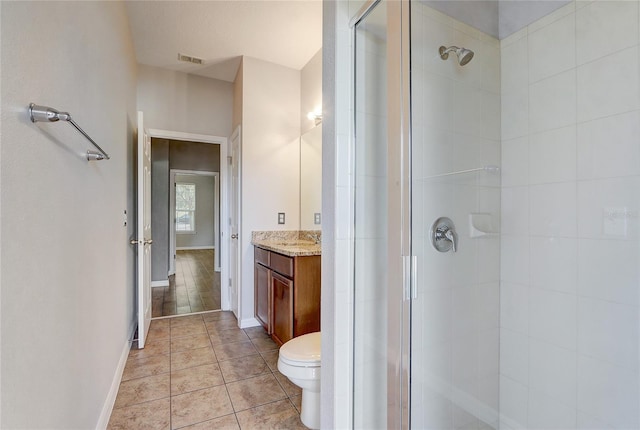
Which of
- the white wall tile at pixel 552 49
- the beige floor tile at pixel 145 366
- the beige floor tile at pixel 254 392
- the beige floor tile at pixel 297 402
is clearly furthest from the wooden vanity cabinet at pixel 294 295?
the white wall tile at pixel 552 49

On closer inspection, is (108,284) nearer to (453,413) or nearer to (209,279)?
(453,413)

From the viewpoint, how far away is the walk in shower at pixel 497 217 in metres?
1.21

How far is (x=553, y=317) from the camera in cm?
151

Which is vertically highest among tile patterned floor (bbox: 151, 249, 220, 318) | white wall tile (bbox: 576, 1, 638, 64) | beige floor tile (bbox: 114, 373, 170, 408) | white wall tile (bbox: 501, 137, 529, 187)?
white wall tile (bbox: 576, 1, 638, 64)

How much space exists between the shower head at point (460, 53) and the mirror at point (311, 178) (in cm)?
155

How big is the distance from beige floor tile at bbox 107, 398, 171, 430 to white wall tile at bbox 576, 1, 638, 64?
2800 mm

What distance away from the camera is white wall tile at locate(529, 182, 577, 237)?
1.43 metres

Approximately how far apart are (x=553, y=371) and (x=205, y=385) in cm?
205

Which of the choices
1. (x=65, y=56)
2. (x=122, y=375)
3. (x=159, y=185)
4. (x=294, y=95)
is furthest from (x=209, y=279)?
(x=65, y=56)

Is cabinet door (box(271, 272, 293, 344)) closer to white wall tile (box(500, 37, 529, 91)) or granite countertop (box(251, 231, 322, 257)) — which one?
granite countertop (box(251, 231, 322, 257))

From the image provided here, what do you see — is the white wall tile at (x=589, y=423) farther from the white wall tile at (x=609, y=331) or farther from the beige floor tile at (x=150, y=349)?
the beige floor tile at (x=150, y=349)

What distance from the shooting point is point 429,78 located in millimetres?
1321

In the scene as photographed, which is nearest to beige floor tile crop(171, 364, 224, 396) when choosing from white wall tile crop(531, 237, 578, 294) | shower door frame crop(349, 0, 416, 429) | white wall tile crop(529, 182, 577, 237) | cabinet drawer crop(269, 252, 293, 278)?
cabinet drawer crop(269, 252, 293, 278)

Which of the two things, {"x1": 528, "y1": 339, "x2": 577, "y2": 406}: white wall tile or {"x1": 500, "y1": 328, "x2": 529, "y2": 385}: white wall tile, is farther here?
{"x1": 500, "y1": 328, "x2": 529, "y2": 385}: white wall tile
